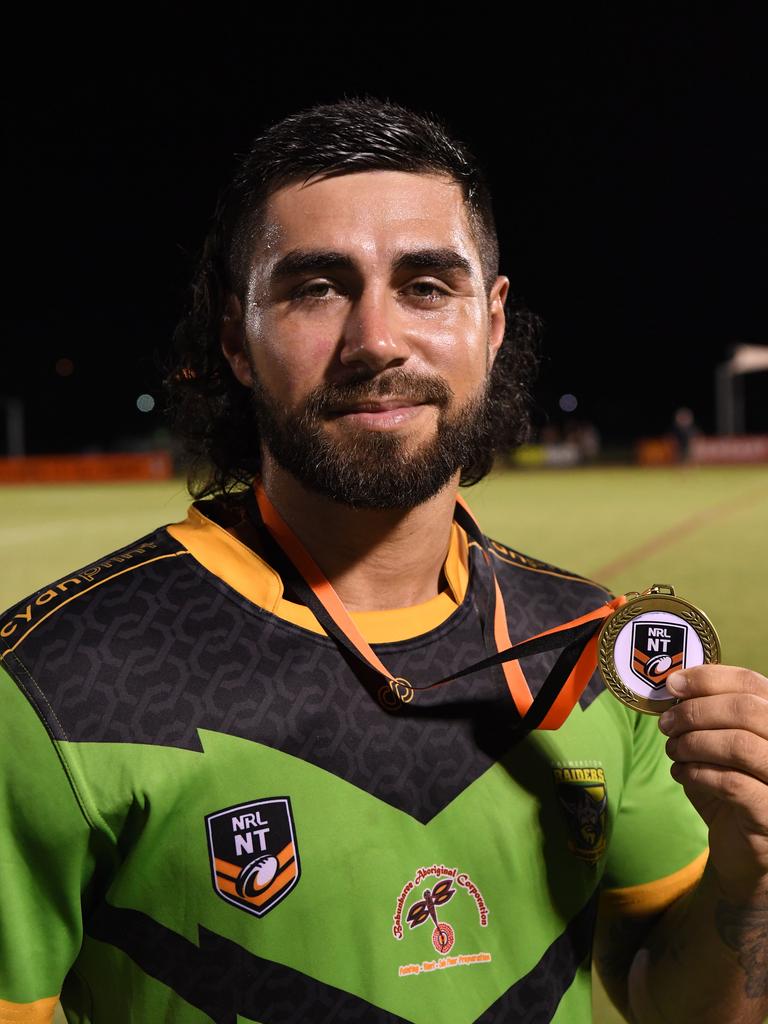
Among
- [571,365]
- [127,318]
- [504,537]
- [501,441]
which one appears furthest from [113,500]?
[571,365]

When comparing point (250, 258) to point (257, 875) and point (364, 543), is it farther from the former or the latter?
point (257, 875)

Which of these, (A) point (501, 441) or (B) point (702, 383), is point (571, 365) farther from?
(A) point (501, 441)

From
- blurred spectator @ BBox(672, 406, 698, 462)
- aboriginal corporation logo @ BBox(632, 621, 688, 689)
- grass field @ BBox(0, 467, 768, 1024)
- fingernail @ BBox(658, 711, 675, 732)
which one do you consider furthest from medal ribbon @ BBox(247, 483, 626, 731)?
blurred spectator @ BBox(672, 406, 698, 462)

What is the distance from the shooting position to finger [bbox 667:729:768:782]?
1379 millimetres

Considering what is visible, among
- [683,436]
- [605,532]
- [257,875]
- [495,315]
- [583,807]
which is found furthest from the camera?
[683,436]

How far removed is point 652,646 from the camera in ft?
5.12

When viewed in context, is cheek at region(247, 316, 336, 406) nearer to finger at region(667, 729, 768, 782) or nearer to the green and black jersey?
the green and black jersey

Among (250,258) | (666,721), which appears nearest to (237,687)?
(666,721)

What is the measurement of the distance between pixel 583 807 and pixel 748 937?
0.33 metres

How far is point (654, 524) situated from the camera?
13398 mm

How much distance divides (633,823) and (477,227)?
114 cm

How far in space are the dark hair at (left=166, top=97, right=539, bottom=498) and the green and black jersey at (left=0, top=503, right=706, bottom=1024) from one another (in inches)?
22.4

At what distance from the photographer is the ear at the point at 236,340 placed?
188 cm

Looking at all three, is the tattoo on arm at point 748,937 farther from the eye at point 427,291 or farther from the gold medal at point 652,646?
the eye at point 427,291
